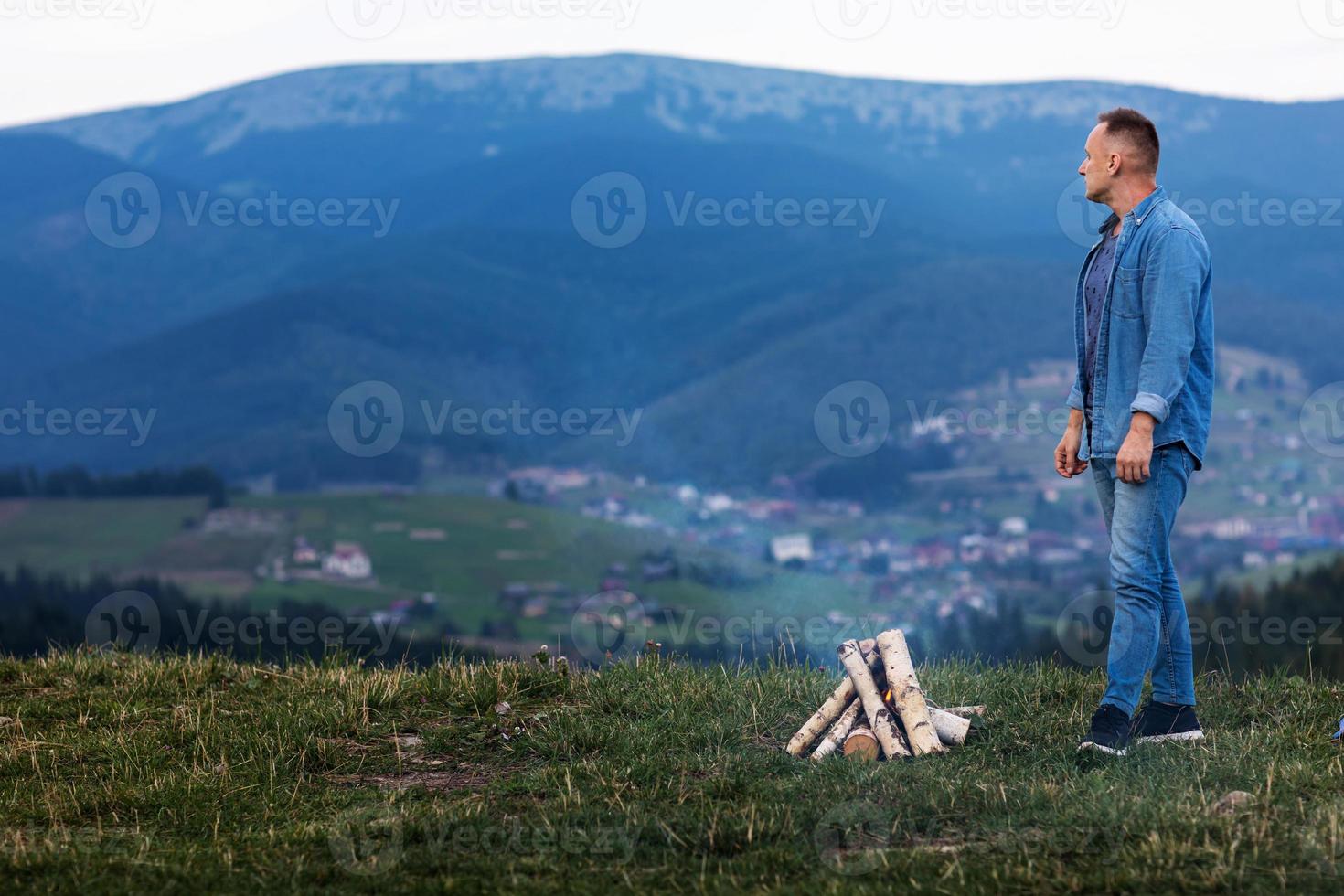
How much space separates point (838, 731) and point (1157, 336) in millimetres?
2238

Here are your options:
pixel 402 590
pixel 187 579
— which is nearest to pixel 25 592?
pixel 187 579

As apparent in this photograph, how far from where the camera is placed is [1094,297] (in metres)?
6.02

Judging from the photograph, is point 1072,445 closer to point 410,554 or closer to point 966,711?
point 966,711

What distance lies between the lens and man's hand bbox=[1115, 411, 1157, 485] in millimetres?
5449

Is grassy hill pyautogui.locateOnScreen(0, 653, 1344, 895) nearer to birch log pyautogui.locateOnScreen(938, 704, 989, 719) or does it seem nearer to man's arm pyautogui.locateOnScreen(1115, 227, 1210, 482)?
birch log pyautogui.locateOnScreen(938, 704, 989, 719)

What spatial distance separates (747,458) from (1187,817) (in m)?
185

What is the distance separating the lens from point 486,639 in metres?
109

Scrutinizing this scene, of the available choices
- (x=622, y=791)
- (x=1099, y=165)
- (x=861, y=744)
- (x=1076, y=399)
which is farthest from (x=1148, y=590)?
(x=622, y=791)

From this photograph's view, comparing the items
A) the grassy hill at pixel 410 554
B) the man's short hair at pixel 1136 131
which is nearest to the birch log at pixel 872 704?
the man's short hair at pixel 1136 131

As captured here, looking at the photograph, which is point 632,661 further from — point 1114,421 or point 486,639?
point 486,639

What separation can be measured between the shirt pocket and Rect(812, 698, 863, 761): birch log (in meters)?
2.16

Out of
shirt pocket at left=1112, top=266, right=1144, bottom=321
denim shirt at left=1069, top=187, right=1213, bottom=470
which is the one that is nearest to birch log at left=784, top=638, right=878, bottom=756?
denim shirt at left=1069, top=187, right=1213, bottom=470

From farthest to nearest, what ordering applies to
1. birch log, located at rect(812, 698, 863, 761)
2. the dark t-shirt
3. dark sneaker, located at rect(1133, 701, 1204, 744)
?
1. the dark t-shirt
2. dark sneaker, located at rect(1133, 701, 1204, 744)
3. birch log, located at rect(812, 698, 863, 761)

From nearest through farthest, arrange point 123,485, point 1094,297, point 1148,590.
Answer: point 1148,590
point 1094,297
point 123,485
